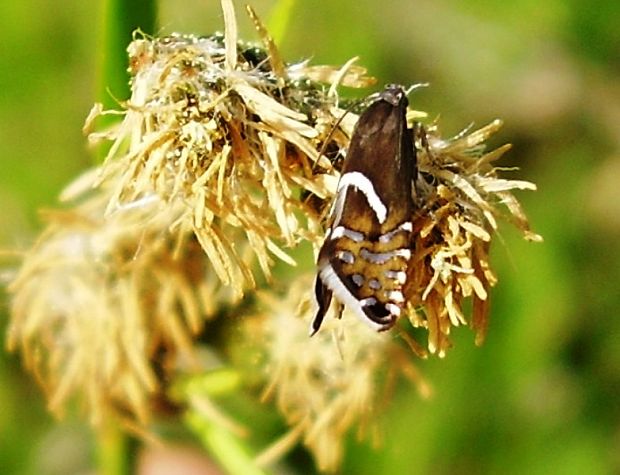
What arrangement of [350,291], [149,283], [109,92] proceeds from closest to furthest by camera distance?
1. [350,291]
2. [109,92]
3. [149,283]

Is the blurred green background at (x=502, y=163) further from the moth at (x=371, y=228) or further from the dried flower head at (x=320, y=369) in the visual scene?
the moth at (x=371, y=228)

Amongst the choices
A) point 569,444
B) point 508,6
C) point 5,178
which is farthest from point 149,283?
point 508,6

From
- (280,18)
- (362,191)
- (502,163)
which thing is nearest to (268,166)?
(362,191)

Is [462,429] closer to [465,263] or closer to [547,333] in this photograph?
[547,333]

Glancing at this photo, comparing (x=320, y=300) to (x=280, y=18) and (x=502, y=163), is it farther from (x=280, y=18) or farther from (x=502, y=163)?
(x=502, y=163)

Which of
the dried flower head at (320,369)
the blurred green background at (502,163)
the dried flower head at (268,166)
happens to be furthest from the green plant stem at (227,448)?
the blurred green background at (502,163)

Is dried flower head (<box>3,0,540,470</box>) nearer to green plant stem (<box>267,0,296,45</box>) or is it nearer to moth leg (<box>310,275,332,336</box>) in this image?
moth leg (<box>310,275,332,336</box>)

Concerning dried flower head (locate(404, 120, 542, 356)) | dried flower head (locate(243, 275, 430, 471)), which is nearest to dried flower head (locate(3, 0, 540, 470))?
dried flower head (locate(404, 120, 542, 356))

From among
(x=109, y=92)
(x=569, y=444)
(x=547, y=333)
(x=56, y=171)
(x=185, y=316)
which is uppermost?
(x=109, y=92)
